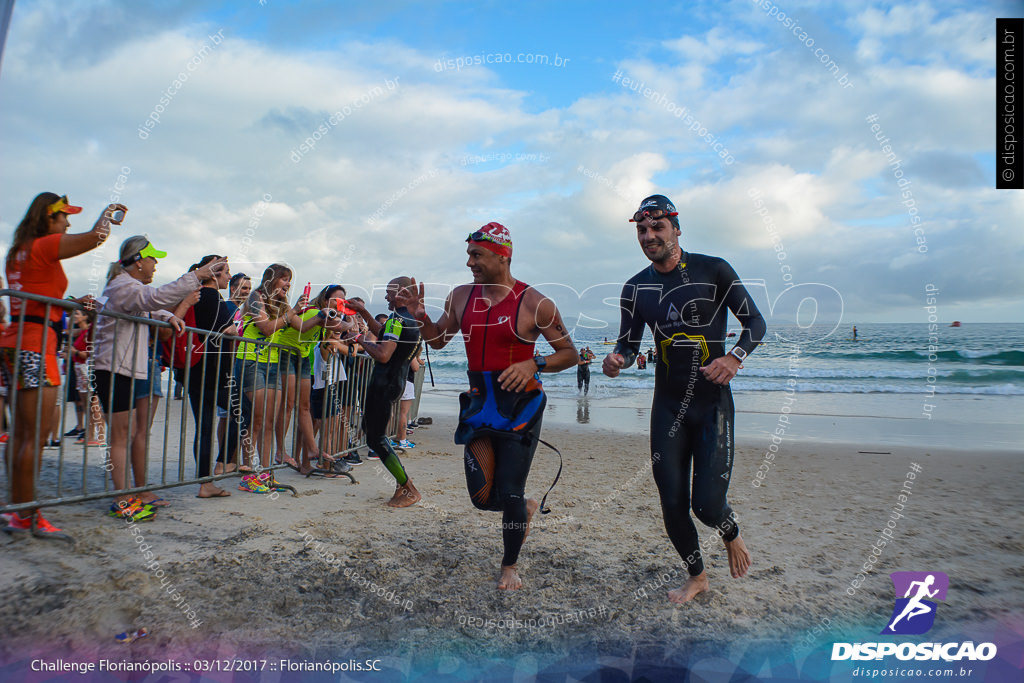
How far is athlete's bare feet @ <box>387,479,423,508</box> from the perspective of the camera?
5.15m

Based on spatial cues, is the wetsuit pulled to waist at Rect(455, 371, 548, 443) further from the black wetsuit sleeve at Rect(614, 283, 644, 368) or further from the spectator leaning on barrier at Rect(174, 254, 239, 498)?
the spectator leaning on barrier at Rect(174, 254, 239, 498)

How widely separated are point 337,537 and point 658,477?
228 cm

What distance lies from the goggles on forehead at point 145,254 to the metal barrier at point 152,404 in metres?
0.49

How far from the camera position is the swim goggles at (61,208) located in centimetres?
378

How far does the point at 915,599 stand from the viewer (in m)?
3.25

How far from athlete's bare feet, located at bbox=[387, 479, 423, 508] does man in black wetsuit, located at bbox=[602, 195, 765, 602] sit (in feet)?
8.41

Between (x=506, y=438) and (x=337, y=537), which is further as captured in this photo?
(x=337, y=537)

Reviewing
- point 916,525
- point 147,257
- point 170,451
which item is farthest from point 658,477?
point 170,451

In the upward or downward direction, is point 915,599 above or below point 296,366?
below

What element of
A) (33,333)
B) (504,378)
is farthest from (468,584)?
(33,333)

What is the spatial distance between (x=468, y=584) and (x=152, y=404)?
282 centimetres

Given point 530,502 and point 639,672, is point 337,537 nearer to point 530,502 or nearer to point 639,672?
point 530,502

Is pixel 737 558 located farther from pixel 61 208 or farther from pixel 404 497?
pixel 61 208

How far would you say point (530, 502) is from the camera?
3.76 meters
